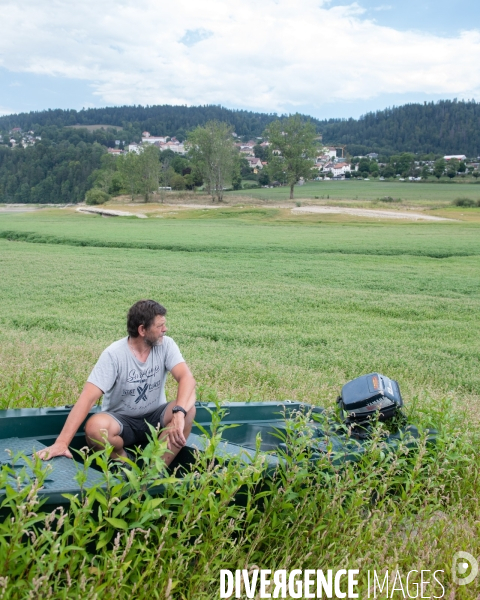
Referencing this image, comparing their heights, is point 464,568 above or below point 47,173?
below

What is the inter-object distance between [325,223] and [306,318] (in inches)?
1524

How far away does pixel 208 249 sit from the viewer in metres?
29.6

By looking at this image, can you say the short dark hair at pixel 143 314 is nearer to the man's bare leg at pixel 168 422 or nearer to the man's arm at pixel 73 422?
the man's arm at pixel 73 422

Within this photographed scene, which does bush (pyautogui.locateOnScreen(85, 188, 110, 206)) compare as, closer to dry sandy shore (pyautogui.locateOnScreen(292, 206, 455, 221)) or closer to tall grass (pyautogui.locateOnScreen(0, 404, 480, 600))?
dry sandy shore (pyautogui.locateOnScreen(292, 206, 455, 221))

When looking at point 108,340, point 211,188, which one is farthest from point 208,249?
point 211,188

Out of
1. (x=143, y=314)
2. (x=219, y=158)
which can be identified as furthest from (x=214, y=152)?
(x=143, y=314)

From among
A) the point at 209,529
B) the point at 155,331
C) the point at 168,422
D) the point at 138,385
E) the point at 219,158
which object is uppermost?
the point at 219,158

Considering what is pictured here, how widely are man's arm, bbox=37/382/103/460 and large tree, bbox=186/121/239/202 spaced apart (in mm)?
85861

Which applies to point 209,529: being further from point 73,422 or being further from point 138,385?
point 138,385

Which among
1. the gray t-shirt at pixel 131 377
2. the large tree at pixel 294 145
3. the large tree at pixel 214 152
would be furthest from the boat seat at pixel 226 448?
the large tree at pixel 214 152

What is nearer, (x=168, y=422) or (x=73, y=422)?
(x=73, y=422)

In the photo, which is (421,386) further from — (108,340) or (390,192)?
(390,192)

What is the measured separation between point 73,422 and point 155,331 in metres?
1.00

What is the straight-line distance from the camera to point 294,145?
8794 centimetres
